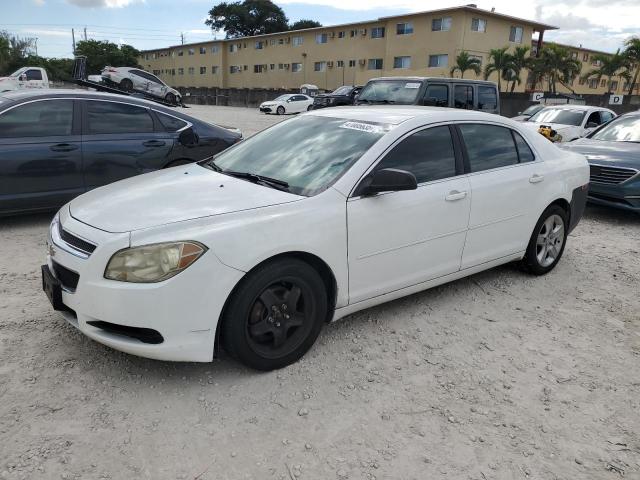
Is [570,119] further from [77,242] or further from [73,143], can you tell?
[77,242]

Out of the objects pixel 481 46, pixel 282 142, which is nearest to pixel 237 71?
pixel 481 46

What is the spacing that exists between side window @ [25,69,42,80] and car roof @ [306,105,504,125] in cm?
2587

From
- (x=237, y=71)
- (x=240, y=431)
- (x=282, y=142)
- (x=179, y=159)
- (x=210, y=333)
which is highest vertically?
(x=237, y=71)

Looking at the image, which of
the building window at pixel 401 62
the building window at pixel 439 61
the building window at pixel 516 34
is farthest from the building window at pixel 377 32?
the building window at pixel 516 34

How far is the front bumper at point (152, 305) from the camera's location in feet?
8.76

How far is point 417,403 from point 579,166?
3344 millimetres

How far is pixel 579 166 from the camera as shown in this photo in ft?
16.6

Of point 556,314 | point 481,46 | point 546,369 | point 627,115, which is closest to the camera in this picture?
point 546,369

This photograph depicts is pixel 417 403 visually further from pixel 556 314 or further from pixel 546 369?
pixel 556 314

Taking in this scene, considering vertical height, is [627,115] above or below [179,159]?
above

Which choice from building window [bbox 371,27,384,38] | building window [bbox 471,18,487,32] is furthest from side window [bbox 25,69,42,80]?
building window [bbox 471,18,487,32]

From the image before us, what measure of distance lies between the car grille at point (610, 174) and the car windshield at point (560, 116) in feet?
22.1

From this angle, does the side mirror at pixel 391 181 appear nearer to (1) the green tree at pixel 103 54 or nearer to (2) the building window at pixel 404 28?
(2) the building window at pixel 404 28

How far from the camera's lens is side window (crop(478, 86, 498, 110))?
35.9ft
